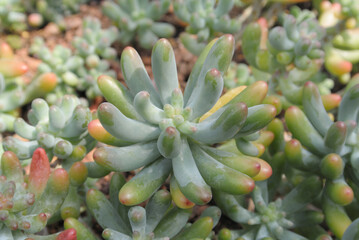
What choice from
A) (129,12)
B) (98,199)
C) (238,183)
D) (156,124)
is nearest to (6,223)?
(98,199)

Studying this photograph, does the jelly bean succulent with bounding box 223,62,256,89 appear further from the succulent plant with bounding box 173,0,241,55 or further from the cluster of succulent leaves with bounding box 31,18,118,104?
the cluster of succulent leaves with bounding box 31,18,118,104

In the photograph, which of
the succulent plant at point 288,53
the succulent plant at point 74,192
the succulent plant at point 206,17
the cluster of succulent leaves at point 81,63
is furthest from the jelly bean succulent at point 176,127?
the cluster of succulent leaves at point 81,63

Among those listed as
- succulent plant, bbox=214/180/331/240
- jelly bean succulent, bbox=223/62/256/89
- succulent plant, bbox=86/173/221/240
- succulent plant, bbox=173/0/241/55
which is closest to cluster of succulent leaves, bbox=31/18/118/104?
succulent plant, bbox=173/0/241/55

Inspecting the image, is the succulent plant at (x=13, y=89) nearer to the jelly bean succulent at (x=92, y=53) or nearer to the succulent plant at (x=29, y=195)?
the jelly bean succulent at (x=92, y=53)

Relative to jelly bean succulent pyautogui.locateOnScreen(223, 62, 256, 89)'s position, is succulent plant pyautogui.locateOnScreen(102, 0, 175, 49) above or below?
above

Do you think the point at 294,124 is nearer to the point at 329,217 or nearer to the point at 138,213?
the point at 329,217

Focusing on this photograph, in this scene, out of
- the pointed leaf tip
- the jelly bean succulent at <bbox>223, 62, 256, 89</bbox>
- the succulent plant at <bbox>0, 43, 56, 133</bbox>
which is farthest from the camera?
the jelly bean succulent at <bbox>223, 62, 256, 89</bbox>

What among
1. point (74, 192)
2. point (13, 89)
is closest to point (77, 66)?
point (13, 89)

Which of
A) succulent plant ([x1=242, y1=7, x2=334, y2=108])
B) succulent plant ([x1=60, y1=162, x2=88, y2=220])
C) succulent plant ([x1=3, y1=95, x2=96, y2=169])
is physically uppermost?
succulent plant ([x1=242, y1=7, x2=334, y2=108])
